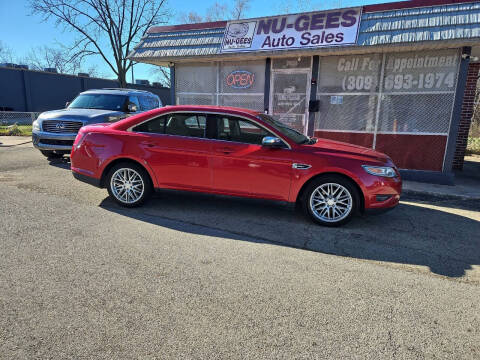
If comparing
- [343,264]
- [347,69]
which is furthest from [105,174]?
[347,69]

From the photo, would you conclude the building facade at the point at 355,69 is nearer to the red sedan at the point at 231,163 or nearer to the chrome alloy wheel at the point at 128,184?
the red sedan at the point at 231,163

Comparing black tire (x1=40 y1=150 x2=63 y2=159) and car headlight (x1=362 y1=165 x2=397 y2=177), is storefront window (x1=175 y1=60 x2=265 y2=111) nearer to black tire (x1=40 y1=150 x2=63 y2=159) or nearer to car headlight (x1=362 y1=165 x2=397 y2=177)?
black tire (x1=40 y1=150 x2=63 y2=159)

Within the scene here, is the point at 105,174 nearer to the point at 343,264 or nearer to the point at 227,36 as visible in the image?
the point at 343,264

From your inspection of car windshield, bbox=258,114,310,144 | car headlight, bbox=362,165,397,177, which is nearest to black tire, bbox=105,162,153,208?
car windshield, bbox=258,114,310,144

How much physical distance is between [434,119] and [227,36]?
5820mm

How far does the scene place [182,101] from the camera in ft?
35.0

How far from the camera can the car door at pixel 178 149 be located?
16.4 ft

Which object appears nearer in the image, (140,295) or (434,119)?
(140,295)

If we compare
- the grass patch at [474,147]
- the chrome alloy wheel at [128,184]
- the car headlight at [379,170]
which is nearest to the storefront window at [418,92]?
the car headlight at [379,170]

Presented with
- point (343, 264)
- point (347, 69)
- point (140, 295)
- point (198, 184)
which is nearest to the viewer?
point (140, 295)

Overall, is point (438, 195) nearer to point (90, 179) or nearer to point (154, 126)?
point (154, 126)

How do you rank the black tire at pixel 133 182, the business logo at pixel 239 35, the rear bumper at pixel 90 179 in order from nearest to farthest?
the black tire at pixel 133 182 < the rear bumper at pixel 90 179 < the business logo at pixel 239 35

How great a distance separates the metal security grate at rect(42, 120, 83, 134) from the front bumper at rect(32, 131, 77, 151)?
11 cm

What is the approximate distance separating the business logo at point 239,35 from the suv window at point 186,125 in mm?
4679
